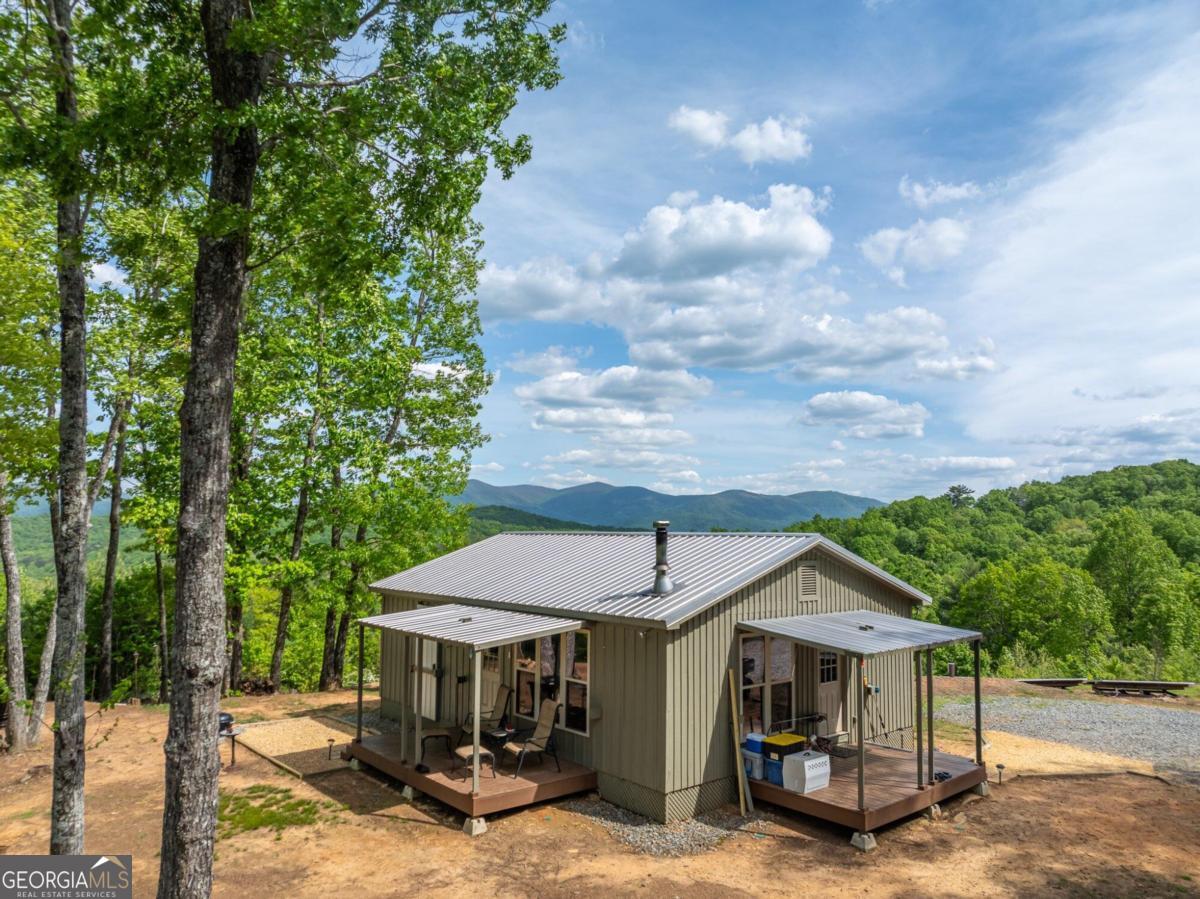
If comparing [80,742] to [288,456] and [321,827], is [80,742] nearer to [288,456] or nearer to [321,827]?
[321,827]

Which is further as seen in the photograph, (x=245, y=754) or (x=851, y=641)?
(x=245, y=754)

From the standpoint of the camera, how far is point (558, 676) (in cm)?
1086

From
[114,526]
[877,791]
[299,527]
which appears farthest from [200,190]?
[114,526]

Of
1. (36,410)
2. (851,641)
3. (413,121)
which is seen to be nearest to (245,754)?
(36,410)

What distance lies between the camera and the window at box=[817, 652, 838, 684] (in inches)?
454

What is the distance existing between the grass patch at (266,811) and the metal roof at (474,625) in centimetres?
258

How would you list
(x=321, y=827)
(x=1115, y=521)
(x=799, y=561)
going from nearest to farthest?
(x=321, y=827) → (x=799, y=561) → (x=1115, y=521)

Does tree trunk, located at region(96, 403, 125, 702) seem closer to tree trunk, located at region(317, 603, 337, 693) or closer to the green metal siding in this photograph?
tree trunk, located at region(317, 603, 337, 693)

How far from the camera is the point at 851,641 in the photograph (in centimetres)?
960

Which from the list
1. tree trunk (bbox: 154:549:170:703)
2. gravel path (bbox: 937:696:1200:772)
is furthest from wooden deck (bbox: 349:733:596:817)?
tree trunk (bbox: 154:549:170:703)

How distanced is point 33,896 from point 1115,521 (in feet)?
187

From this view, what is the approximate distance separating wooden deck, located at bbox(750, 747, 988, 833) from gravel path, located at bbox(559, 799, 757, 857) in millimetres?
635

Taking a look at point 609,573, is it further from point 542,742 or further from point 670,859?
point 670,859

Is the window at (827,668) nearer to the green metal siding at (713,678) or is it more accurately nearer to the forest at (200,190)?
the green metal siding at (713,678)
